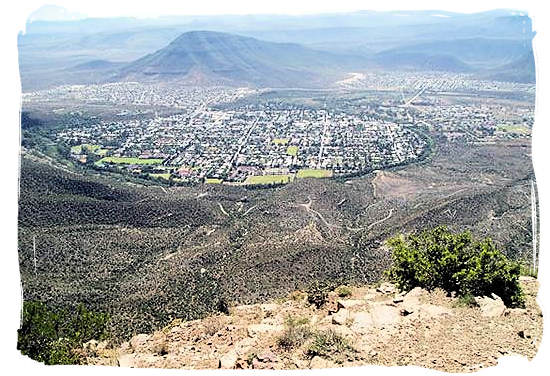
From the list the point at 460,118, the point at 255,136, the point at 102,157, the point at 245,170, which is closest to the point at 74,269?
the point at 245,170

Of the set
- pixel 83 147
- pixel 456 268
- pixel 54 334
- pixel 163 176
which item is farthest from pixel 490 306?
pixel 83 147

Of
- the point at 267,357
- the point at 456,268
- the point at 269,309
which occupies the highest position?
the point at 267,357

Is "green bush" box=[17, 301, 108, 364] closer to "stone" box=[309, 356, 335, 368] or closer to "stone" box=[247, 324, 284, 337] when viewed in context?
"stone" box=[247, 324, 284, 337]

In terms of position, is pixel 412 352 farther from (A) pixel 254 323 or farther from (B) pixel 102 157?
(B) pixel 102 157

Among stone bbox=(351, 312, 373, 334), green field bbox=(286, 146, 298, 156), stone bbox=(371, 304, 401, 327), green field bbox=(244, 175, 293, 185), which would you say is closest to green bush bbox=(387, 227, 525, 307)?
stone bbox=(371, 304, 401, 327)

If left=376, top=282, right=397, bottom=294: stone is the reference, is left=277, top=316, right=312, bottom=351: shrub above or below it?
above

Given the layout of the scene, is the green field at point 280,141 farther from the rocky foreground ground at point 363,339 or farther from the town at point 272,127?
the rocky foreground ground at point 363,339

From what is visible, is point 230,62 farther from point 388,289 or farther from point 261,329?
point 261,329
